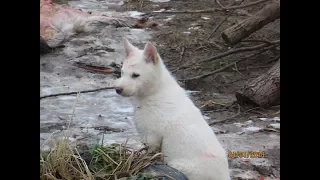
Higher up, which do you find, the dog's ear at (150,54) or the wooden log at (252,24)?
the wooden log at (252,24)

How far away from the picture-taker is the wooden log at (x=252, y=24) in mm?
3621

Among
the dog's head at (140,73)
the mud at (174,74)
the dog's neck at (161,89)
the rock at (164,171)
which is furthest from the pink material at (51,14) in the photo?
the rock at (164,171)

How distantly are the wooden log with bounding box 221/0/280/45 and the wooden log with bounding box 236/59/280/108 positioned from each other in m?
0.33

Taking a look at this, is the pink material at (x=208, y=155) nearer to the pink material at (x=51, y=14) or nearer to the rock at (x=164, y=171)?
the rock at (x=164, y=171)

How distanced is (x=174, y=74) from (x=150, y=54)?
0.26 meters

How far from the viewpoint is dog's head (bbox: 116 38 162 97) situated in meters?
3.40

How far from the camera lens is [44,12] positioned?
11.7 feet

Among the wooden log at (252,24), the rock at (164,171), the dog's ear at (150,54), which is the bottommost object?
the rock at (164,171)

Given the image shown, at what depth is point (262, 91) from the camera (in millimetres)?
3592

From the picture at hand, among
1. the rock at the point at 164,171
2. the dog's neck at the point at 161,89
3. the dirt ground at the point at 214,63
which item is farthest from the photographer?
the dirt ground at the point at 214,63

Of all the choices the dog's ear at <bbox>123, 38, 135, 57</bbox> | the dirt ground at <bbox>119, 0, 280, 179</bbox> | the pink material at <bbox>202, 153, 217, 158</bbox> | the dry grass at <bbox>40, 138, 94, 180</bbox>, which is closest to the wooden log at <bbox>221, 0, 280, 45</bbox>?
the dirt ground at <bbox>119, 0, 280, 179</bbox>

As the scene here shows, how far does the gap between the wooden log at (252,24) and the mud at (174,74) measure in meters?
0.04
